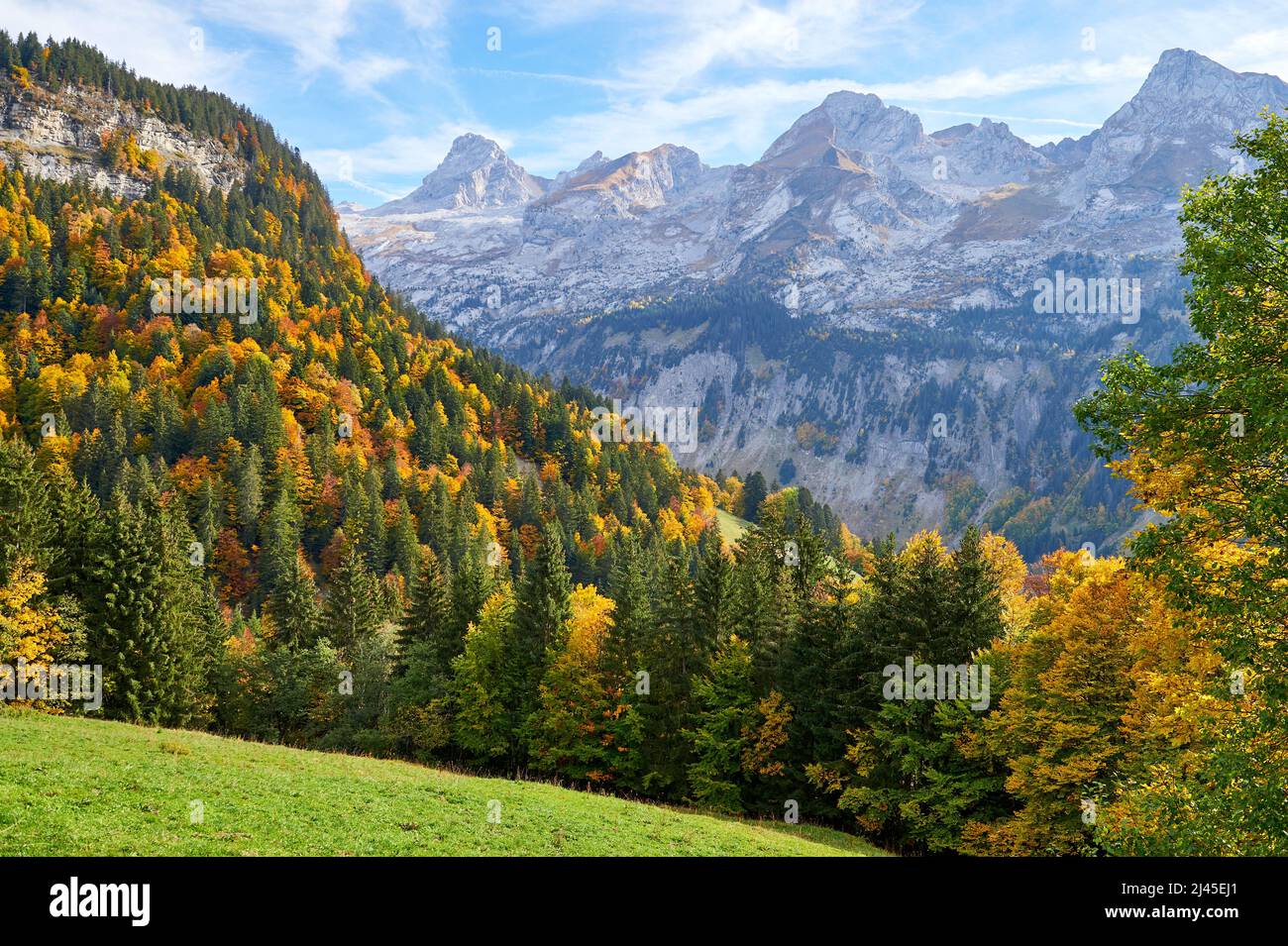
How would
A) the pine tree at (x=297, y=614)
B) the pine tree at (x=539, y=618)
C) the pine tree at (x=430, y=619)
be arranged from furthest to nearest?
1. the pine tree at (x=297, y=614)
2. the pine tree at (x=430, y=619)
3. the pine tree at (x=539, y=618)

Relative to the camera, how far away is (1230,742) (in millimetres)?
14641

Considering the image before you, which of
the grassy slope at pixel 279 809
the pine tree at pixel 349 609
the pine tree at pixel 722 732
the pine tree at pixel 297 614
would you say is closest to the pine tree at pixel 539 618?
the pine tree at pixel 722 732

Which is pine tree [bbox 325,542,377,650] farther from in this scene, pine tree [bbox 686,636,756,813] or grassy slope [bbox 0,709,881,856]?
pine tree [bbox 686,636,756,813]

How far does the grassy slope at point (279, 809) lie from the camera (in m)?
18.9

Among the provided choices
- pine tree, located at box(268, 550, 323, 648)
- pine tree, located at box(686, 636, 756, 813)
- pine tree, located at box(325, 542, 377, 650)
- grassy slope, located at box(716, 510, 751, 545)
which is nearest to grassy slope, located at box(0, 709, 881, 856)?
pine tree, located at box(686, 636, 756, 813)

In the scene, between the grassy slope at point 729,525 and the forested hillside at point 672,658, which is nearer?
the forested hillside at point 672,658

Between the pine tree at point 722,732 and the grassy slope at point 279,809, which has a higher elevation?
the grassy slope at point 279,809

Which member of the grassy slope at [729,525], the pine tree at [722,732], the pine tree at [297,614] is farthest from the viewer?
the grassy slope at [729,525]

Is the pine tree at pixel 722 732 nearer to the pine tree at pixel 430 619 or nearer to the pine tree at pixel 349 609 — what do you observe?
the pine tree at pixel 430 619
